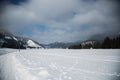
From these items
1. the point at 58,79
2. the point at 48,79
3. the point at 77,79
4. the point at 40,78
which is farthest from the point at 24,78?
the point at 77,79

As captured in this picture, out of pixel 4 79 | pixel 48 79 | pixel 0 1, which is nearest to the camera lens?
pixel 0 1

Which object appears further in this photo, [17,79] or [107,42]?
[107,42]

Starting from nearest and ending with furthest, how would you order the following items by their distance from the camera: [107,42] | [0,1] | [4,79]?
[0,1] → [4,79] → [107,42]

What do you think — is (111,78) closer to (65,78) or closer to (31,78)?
(65,78)

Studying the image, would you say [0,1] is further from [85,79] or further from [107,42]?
[107,42]

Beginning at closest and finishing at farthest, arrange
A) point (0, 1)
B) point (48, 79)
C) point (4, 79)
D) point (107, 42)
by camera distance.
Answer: point (0, 1) → point (48, 79) → point (4, 79) → point (107, 42)

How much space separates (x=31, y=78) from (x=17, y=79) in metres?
0.61

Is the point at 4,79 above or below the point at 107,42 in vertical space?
below

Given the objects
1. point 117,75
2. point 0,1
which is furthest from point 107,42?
point 0,1

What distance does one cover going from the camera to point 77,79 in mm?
4684

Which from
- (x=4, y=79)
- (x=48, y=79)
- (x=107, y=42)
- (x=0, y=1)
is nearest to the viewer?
(x=0, y=1)

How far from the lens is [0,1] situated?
3.78 meters

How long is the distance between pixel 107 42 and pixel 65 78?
4040 centimetres

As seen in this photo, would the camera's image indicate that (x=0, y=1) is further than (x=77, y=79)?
No
